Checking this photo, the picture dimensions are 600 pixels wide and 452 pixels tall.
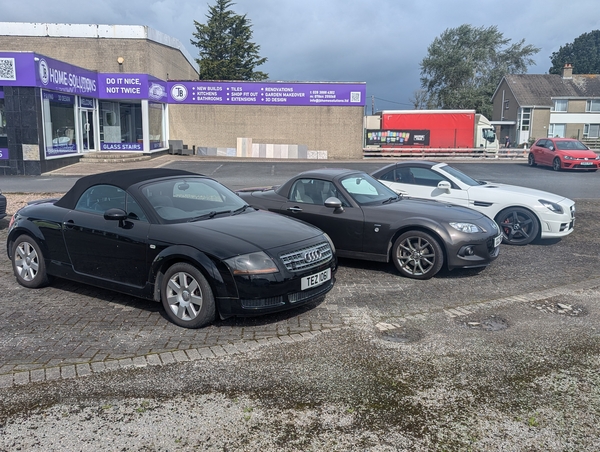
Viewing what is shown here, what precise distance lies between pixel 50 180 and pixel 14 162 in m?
3.03

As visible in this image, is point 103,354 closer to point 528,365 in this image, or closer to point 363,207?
point 528,365

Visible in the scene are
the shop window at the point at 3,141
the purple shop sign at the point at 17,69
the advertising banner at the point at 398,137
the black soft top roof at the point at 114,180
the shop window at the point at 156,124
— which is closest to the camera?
the black soft top roof at the point at 114,180

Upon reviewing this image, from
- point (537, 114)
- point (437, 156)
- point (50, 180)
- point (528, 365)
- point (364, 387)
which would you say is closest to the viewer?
point (364, 387)

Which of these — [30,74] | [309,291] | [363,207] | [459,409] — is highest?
[30,74]

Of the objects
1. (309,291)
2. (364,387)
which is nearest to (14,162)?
(309,291)

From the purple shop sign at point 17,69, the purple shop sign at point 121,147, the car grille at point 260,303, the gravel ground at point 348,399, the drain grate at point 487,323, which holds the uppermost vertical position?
the purple shop sign at point 17,69

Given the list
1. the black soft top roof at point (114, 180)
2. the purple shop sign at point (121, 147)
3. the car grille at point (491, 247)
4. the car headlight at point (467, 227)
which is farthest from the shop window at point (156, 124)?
the car grille at point (491, 247)

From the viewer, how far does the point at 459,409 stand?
3740mm

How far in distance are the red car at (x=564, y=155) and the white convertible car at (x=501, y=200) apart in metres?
17.1

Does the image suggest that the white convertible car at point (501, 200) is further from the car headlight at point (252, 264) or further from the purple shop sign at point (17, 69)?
the purple shop sign at point (17, 69)

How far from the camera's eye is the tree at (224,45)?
57250mm

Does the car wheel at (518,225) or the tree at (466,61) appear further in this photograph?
the tree at (466,61)

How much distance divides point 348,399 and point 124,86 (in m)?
28.7

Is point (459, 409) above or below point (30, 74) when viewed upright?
below
